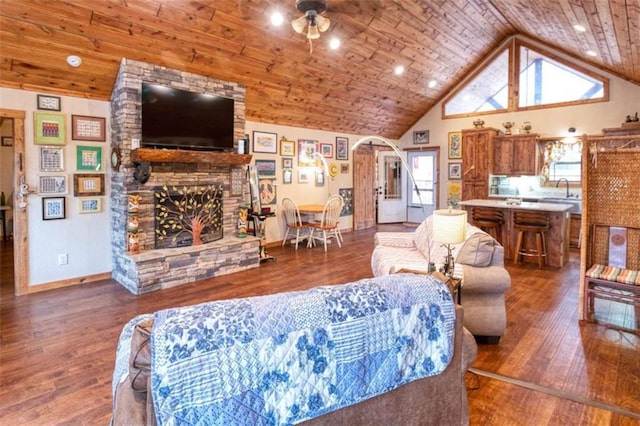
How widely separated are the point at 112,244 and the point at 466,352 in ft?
15.5

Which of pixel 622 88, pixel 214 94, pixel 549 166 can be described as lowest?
pixel 549 166

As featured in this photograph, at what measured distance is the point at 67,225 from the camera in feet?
15.4

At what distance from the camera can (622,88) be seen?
7.06m

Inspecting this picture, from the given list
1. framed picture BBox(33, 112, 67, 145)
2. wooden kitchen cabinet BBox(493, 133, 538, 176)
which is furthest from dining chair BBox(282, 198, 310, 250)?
wooden kitchen cabinet BBox(493, 133, 538, 176)

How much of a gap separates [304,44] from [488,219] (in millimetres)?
3954

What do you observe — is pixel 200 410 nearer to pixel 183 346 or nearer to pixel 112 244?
pixel 183 346

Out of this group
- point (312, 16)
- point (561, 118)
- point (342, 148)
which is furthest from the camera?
point (342, 148)

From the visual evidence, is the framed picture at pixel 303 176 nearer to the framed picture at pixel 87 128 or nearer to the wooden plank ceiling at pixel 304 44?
the wooden plank ceiling at pixel 304 44

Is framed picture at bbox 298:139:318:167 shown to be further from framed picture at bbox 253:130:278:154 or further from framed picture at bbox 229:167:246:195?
framed picture at bbox 229:167:246:195

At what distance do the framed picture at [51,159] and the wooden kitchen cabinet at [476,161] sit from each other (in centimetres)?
742

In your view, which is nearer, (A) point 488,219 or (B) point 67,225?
(B) point 67,225

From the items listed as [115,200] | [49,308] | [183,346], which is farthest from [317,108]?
[183,346]

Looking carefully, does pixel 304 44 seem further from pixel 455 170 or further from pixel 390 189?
pixel 390 189

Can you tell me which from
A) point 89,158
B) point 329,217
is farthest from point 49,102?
point 329,217
